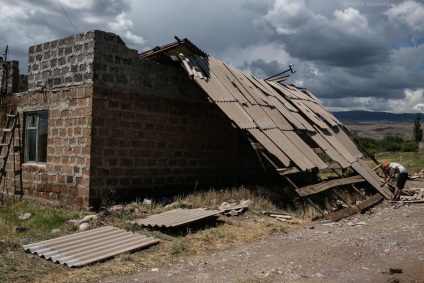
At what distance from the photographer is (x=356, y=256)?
6.16 metres

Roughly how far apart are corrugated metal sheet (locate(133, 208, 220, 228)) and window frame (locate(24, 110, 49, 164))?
372 centimetres

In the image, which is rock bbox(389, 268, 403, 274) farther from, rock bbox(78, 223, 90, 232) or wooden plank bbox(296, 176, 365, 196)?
rock bbox(78, 223, 90, 232)

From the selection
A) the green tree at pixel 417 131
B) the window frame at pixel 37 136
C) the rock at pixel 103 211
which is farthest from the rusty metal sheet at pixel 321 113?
the green tree at pixel 417 131

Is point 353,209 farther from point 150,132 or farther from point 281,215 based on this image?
point 150,132

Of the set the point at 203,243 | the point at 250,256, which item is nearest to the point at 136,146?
the point at 203,243

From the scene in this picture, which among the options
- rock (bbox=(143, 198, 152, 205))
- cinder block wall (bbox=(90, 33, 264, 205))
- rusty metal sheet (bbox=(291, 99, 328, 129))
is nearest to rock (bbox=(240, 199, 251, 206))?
cinder block wall (bbox=(90, 33, 264, 205))

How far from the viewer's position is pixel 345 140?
14.0 metres

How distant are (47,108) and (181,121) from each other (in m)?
3.31

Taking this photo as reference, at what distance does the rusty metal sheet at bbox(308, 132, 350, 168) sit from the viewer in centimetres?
1123

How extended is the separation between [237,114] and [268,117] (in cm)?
134

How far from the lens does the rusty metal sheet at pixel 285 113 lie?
38.1 ft

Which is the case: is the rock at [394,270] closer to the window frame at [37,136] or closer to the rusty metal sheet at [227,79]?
the rusty metal sheet at [227,79]

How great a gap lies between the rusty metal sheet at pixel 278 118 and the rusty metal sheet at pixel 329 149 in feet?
3.27

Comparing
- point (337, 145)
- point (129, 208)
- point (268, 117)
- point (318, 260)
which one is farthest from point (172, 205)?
point (337, 145)
